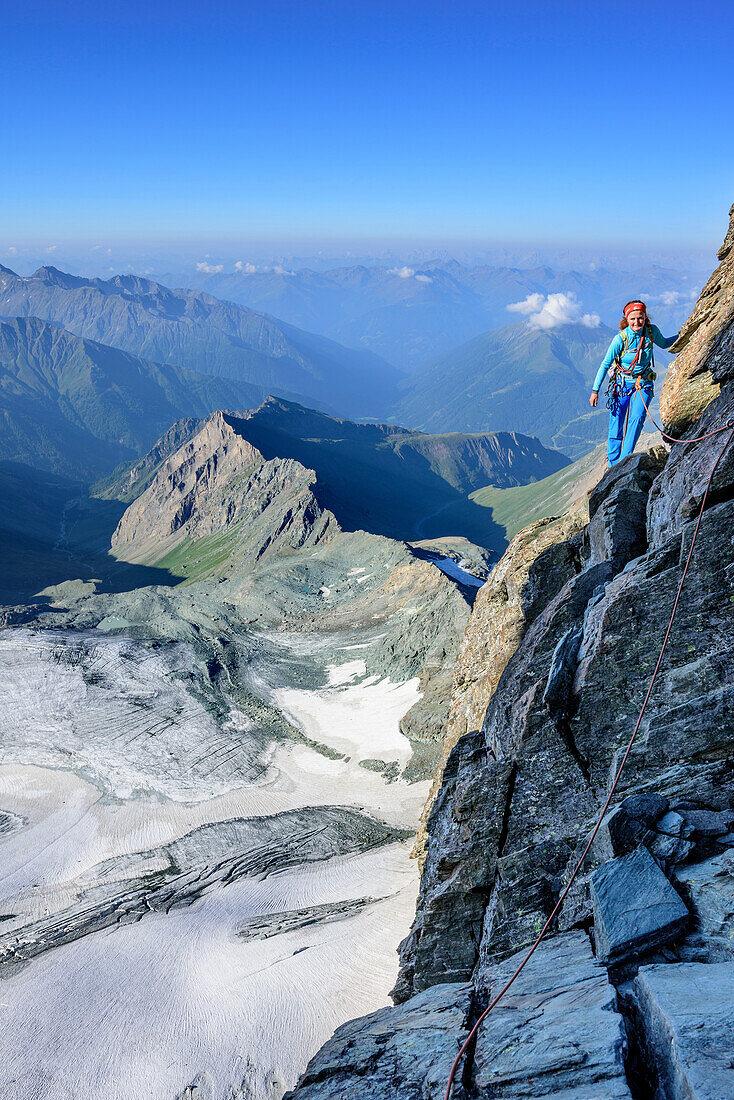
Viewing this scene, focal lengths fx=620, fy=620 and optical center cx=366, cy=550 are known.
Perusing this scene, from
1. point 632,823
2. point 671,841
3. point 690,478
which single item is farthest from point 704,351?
point 671,841

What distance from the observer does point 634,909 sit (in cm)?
965

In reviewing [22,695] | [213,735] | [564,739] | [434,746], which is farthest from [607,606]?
[22,695]

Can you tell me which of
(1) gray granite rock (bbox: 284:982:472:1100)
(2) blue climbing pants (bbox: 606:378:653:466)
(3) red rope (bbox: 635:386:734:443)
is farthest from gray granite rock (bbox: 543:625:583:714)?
(2) blue climbing pants (bbox: 606:378:653:466)

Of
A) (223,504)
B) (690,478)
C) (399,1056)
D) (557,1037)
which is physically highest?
(690,478)

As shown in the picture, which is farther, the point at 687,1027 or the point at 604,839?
the point at 604,839

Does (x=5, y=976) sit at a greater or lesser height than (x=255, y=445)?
lesser

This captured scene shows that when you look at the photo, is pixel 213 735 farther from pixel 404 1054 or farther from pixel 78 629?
pixel 404 1054

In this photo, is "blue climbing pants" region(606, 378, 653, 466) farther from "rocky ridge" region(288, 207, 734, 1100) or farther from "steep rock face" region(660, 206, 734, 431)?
"rocky ridge" region(288, 207, 734, 1100)

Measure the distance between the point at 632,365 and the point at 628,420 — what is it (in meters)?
2.07

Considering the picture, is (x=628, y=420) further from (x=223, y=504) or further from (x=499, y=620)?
(x=223, y=504)

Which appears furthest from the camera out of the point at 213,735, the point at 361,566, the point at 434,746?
the point at 361,566

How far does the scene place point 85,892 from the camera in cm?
4066

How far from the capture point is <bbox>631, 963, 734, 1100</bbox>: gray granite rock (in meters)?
6.85

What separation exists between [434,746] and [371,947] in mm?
20038
